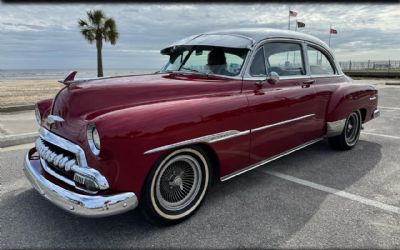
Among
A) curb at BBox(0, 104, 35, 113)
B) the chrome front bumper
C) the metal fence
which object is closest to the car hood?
the chrome front bumper

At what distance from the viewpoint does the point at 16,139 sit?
546 centimetres

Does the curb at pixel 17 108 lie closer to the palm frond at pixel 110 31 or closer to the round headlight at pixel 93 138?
the round headlight at pixel 93 138

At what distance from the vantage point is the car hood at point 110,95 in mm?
2641

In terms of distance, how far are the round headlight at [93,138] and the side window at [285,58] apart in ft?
7.31

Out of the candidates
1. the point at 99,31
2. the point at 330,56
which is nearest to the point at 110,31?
the point at 99,31

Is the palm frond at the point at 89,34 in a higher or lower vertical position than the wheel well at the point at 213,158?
higher

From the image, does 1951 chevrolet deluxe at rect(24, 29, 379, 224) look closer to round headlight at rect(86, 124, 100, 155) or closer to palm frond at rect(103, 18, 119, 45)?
round headlight at rect(86, 124, 100, 155)

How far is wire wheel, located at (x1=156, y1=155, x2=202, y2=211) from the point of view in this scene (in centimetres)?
279

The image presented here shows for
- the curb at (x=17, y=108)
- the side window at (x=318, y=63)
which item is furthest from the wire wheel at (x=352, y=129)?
the curb at (x=17, y=108)

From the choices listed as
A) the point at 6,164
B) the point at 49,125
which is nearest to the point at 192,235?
the point at 49,125

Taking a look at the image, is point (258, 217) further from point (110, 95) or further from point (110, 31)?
point (110, 31)

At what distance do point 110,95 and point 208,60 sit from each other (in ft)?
4.75

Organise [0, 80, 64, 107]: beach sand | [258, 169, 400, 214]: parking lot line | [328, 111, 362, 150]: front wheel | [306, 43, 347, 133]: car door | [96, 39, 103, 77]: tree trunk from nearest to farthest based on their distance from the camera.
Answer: [258, 169, 400, 214]: parking lot line → [306, 43, 347, 133]: car door → [328, 111, 362, 150]: front wheel → [0, 80, 64, 107]: beach sand → [96, 39, 103, 77]: tree trunk

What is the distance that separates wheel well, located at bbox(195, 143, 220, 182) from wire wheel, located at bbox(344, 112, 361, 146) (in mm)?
2947
